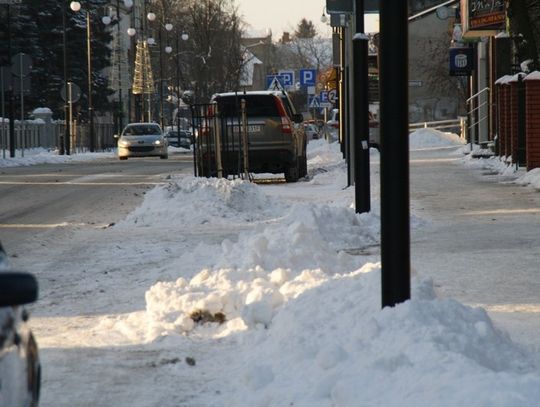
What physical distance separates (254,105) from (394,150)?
20118 mm

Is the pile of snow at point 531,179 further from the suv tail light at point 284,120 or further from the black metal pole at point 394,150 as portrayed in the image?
the black metal pole at point 394,150

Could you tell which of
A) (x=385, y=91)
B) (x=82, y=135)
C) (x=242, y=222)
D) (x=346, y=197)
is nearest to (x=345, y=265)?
(x=385, y=91)

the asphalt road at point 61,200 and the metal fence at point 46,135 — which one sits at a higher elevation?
the metal fence at point 46,135

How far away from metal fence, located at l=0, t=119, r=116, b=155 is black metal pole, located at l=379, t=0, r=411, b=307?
149 feet

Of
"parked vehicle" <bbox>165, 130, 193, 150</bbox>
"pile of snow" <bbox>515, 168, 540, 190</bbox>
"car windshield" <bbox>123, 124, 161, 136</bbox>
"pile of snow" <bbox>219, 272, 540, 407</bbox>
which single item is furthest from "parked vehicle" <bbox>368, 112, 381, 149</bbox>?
"parked vehicle" <bbox>165, 130, 193, 150</bbox>

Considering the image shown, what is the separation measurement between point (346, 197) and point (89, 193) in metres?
5.81

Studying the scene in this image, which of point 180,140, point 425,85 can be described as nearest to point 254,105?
point 180,140

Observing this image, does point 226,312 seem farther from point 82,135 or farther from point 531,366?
point 82,135

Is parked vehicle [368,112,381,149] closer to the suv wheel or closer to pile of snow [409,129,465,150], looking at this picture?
pile of snow [409,129,465,150]

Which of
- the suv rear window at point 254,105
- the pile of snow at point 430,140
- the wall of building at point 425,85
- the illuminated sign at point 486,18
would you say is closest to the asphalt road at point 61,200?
the suv rear window at point 254,105

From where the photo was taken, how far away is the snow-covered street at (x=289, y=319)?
5.36m

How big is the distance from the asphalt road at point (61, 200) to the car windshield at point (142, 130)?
17.7 metres

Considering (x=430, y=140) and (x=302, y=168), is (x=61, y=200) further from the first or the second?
(x=430, y=140)

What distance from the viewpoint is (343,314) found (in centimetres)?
661
